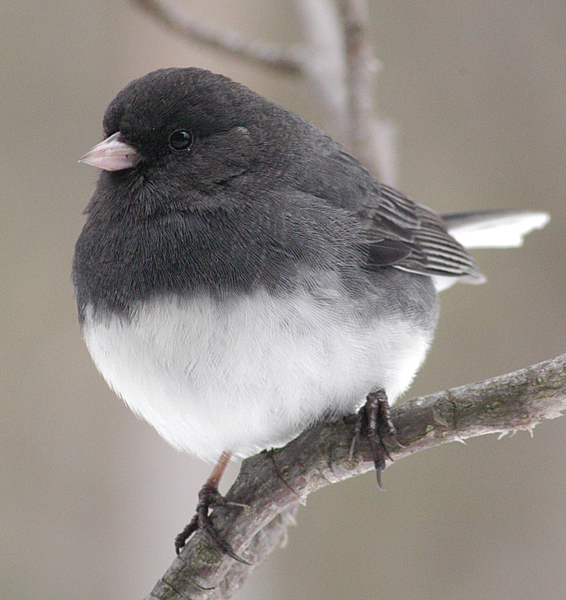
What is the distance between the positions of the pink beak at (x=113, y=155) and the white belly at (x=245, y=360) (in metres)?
0.41

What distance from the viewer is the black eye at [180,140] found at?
82.6 inches

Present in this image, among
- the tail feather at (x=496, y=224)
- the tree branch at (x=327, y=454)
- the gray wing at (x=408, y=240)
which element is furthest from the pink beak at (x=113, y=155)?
the tail feather at (x=496, y=224)

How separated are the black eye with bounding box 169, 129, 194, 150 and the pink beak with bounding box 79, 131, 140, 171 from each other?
10 centimetres

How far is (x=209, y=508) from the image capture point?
210cm

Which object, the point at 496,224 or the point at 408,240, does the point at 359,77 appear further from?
the point at 496,224

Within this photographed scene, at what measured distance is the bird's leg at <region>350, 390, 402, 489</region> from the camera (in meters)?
1.81

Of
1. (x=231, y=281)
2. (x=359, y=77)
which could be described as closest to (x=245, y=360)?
(x=231, y=281)

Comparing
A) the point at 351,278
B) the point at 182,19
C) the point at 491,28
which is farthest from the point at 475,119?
the point at 351,278

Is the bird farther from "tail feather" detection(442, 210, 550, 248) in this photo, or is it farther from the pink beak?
"tail feather" detection(442, 210, 550, 248)

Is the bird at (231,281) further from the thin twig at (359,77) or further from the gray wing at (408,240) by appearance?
the thin twig at (359,77)

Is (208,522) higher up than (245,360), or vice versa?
(245,360)

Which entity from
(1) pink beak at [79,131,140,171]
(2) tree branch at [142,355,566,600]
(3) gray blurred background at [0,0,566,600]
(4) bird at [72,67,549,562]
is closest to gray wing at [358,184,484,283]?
(4) bird at [72,67,549,562]

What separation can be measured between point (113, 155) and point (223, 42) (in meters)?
1.36

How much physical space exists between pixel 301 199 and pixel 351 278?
267 mm
